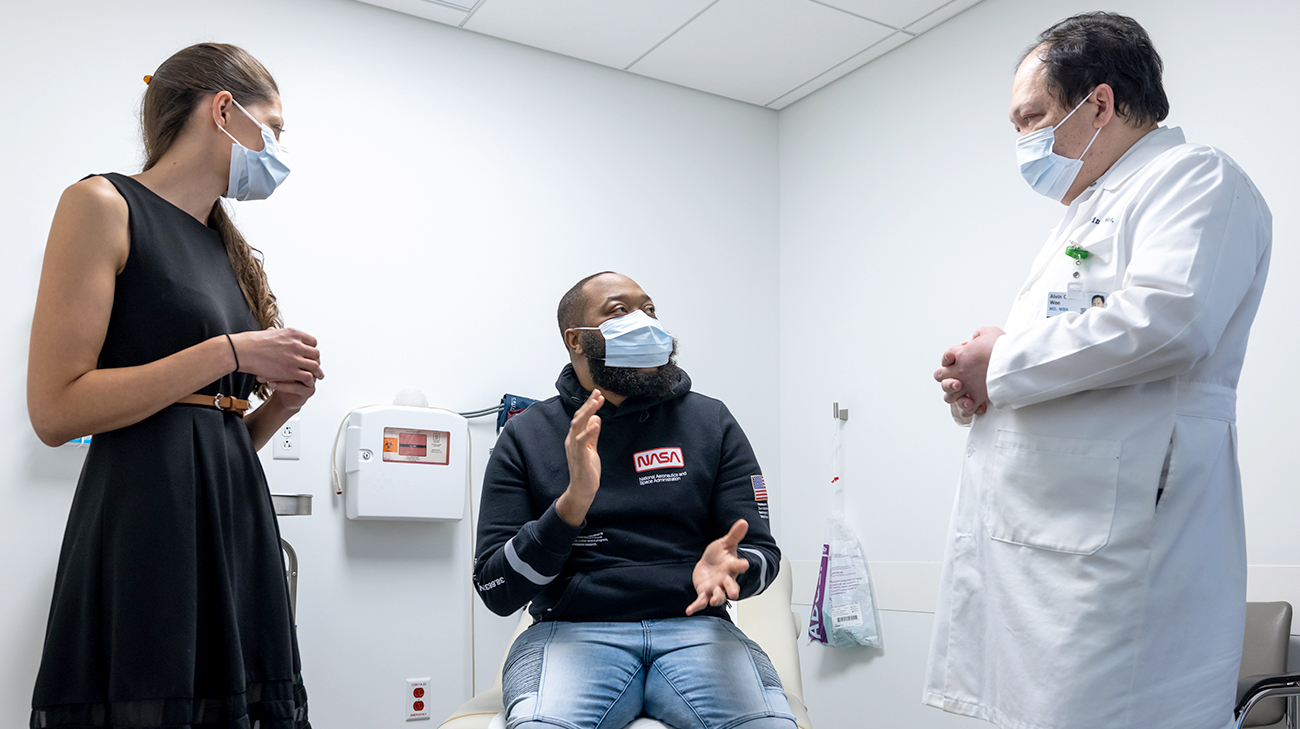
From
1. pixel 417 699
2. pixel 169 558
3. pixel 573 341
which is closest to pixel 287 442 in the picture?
pixel 417 699

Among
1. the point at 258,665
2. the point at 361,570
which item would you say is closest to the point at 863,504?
the point at 361,570

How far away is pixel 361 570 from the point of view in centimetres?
312

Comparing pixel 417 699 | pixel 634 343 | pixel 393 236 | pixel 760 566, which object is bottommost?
pixel 417 699

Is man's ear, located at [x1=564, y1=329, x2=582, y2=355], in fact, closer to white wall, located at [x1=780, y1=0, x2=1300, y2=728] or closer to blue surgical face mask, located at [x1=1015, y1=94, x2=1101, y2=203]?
blue surgical face mask, located at [x1=1015, y1=94, x2=1101, y2=203]

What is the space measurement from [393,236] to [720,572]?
2105mm

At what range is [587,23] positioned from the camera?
140 inches

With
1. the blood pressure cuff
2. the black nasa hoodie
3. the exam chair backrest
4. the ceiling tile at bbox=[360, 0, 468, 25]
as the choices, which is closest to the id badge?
the black nasa hoodie

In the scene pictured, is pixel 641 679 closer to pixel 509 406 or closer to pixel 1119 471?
pixel 1119 471

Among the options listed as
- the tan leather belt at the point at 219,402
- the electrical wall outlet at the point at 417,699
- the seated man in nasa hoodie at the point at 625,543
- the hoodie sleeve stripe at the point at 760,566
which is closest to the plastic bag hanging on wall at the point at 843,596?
the electrical wall outlet at the point at 417,699

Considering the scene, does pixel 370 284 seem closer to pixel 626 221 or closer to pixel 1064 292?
pixel 626 221

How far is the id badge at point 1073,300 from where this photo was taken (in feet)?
4.99

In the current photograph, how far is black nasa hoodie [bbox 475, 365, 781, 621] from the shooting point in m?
1.89

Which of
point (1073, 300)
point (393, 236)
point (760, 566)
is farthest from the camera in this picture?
point (393, 236)

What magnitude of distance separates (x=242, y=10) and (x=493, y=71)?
35.8 inches
